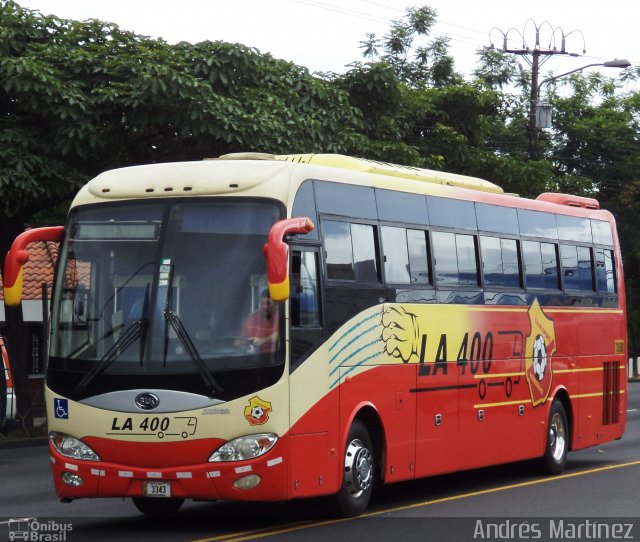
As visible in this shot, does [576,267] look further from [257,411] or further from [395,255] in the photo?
[257,411]

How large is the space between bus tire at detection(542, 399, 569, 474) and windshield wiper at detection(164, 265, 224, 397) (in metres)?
7.15

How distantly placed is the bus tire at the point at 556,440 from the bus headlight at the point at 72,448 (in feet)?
24.5

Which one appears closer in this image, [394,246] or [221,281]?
[221,281]

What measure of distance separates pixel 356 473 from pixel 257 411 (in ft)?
5.55

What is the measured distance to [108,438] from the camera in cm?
1134

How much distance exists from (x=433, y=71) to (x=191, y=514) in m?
35.0

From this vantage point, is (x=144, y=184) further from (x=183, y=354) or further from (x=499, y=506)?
(x=499, y=506)

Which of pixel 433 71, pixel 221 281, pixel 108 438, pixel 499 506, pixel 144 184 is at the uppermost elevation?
pixel 433 71

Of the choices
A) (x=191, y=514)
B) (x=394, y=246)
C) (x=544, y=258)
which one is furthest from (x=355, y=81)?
(x=191, y=514)

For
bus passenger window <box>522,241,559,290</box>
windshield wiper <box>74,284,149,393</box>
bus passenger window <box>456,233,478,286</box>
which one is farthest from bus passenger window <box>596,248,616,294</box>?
windshield wiper <box>74,284,149,393</box>

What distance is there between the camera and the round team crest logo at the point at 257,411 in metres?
11.2

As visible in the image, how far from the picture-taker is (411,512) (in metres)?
12.9

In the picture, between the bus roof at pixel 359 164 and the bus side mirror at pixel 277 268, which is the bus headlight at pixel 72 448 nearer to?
the bus side mirror at pixel 277 268

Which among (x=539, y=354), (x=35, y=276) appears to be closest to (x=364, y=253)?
(x=539, y=354)
